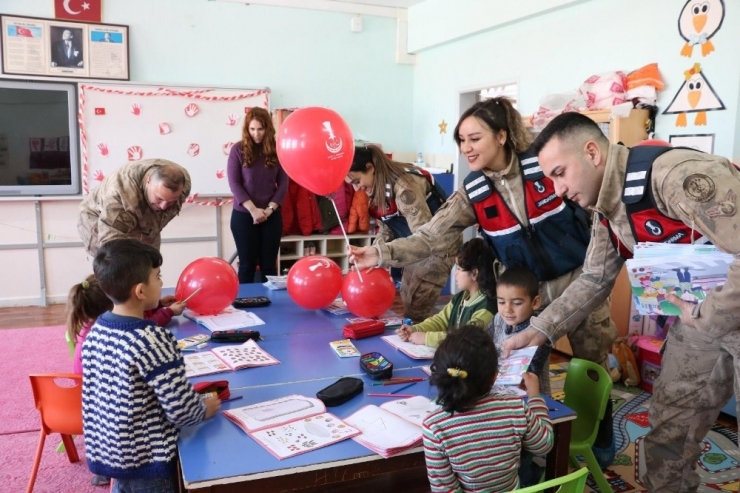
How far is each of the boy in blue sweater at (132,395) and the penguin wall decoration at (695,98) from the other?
299 centimetres

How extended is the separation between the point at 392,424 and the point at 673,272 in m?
0.81

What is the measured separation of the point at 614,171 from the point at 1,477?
2543mm

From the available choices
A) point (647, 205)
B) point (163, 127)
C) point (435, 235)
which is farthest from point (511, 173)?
point (163, 127)

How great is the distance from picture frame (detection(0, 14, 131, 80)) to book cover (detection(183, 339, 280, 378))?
12.8 feet

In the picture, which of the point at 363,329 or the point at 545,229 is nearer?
the point at 545,229

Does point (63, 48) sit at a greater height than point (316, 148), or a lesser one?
greater

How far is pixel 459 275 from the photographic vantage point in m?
2.36

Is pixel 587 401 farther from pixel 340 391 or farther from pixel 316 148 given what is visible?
pixel 316 148

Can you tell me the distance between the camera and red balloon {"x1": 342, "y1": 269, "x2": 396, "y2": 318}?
245 cm

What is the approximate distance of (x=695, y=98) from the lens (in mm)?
3264

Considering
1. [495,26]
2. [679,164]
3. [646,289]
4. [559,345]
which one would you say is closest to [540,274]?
[646,289]

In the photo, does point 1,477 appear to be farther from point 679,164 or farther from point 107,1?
point 107,1

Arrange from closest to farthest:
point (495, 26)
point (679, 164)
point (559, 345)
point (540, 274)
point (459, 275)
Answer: point (679, 164), point (540, 274), point (459, 275), point (559, 345), point (495, 26)

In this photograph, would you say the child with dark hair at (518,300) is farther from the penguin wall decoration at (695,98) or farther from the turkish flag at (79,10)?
the turkish flag at (79,10)
